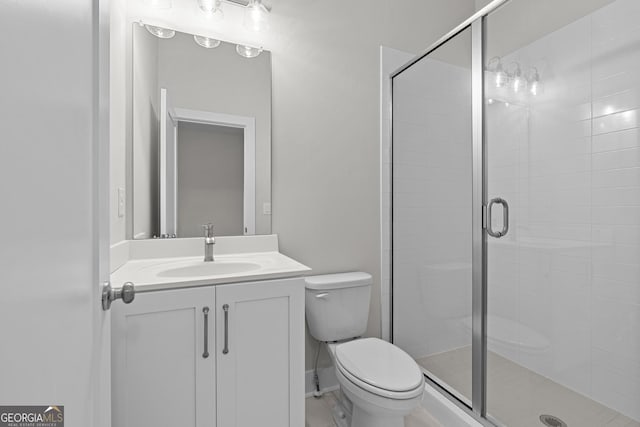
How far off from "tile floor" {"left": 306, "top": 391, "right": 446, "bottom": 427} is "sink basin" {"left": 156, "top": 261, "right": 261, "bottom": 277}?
34.0 inches

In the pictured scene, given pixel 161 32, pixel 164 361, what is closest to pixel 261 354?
pixel 164 361

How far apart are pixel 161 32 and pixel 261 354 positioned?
5.03 ft

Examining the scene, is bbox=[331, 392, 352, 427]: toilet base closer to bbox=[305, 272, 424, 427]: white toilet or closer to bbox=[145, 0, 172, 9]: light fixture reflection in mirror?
bbox=[305, 272, 424, 427]: white toilet

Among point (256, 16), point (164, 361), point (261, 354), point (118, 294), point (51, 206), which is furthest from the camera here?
point (256, 16)

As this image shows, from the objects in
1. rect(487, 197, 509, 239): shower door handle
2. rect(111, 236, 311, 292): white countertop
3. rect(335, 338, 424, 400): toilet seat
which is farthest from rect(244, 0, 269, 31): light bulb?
rect(335, 338, 424, 400): toilet seat

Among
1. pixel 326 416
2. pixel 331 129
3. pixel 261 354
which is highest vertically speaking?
pixel 331 129

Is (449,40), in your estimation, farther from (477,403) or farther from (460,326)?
(477,403)

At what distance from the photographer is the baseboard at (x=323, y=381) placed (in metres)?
1.77

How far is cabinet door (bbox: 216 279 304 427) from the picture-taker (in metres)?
1.10

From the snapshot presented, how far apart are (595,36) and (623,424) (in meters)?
1.63

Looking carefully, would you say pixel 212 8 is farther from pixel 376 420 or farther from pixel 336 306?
pixel 376 420

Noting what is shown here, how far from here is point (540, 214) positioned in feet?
4.55

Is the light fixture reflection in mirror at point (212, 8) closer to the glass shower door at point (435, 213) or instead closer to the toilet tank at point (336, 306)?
the glass shower door at point (435, 213)

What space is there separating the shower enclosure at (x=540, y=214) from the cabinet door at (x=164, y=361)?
1.23m
